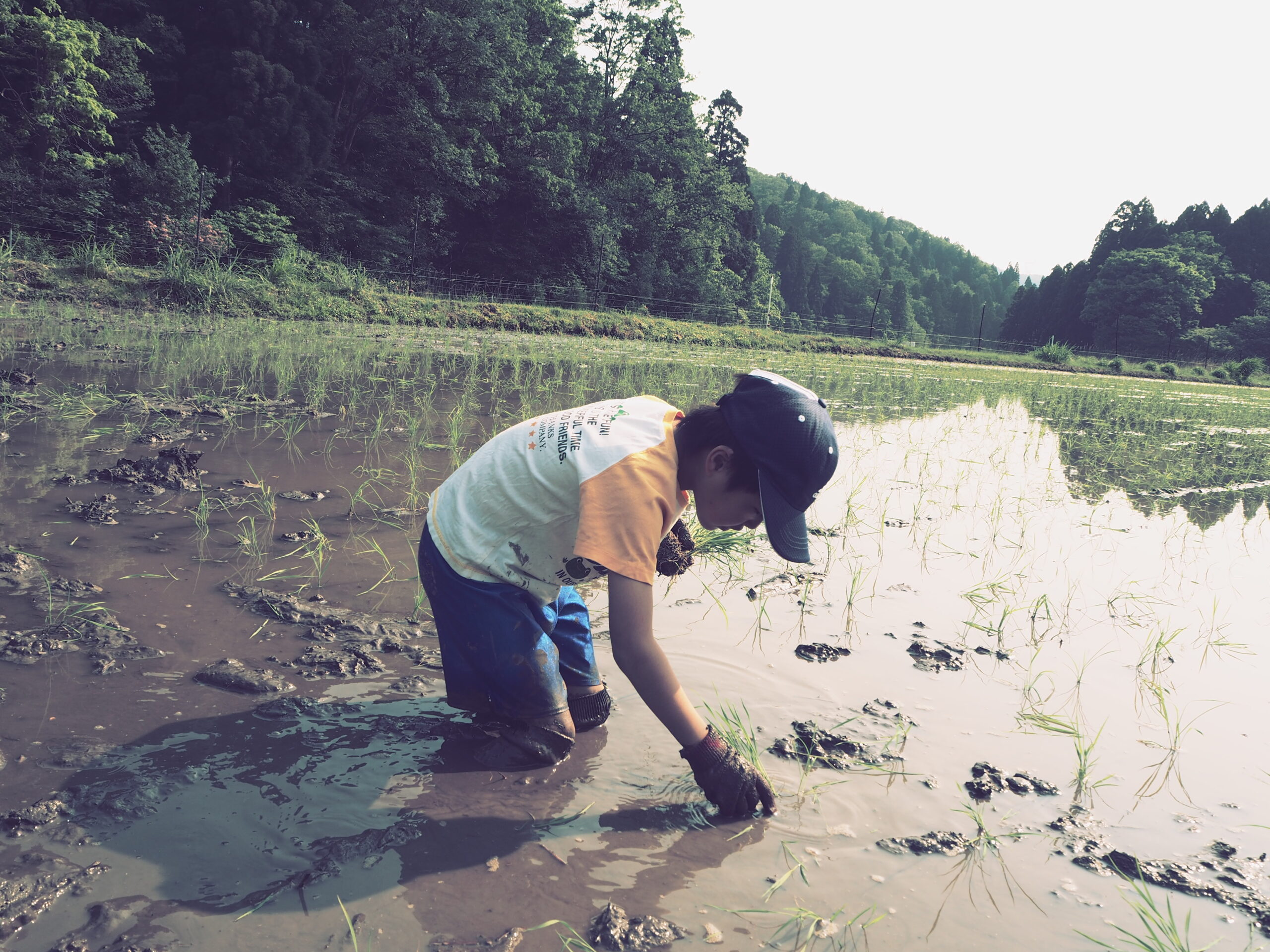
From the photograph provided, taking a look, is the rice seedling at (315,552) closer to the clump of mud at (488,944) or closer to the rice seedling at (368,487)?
the rice seedling at (368,487)

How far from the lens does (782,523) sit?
4.98ft

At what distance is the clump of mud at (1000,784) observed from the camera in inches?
69.9

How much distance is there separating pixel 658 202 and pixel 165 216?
796 inches

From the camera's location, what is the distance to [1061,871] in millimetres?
1528

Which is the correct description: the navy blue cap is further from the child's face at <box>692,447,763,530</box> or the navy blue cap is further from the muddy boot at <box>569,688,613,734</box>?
the muddy boot at <box>569,688,613,734</box>

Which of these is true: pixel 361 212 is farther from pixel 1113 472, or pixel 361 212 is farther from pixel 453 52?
pixel 1113 472

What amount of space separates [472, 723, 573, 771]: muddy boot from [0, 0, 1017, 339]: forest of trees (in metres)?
15.6

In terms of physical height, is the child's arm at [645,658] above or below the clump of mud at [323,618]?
above

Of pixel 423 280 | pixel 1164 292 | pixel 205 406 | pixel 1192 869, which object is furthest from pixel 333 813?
pixel 1164 292

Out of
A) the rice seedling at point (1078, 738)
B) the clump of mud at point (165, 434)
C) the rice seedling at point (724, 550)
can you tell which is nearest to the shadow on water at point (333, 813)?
the rice seedling at point (1078, 738)

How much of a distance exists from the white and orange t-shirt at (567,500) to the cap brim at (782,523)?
16 cm

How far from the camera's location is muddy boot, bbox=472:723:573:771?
1.72 meters

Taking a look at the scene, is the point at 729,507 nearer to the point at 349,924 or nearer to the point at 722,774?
the point at 722,774

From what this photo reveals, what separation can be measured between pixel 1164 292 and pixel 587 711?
6068 cm
